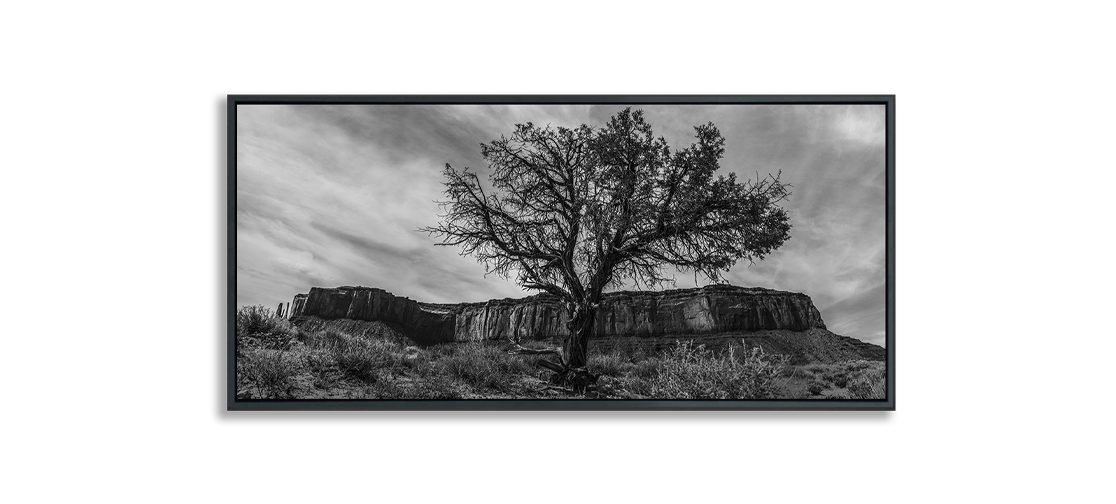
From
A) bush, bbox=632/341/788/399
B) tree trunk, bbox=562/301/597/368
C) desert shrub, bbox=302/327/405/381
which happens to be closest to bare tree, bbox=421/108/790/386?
tree trunk, bbox=562/301/597/368

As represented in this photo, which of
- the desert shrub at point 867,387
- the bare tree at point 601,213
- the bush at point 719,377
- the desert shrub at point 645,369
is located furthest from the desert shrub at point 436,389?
the desert shrub at point 867,387

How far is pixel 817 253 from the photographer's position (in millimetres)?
4160

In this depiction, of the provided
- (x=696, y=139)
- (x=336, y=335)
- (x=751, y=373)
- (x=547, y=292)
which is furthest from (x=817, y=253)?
(x=336, y=335)

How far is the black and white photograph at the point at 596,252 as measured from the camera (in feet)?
13.5

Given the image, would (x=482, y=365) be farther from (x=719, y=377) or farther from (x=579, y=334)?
(x=719, y=377)

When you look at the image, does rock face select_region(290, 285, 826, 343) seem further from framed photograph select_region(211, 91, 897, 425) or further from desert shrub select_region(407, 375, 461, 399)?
desert shrub select_region(407, 375, 461, 399)

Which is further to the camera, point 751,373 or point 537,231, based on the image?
point 537,231

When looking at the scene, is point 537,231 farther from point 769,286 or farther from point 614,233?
point 769,286

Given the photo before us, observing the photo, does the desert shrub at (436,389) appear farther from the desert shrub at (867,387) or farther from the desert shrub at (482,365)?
the desert shrub at (867,387)

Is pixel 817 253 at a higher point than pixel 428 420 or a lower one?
higher

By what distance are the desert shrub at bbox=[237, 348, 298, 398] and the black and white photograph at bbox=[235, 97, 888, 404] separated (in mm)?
17
